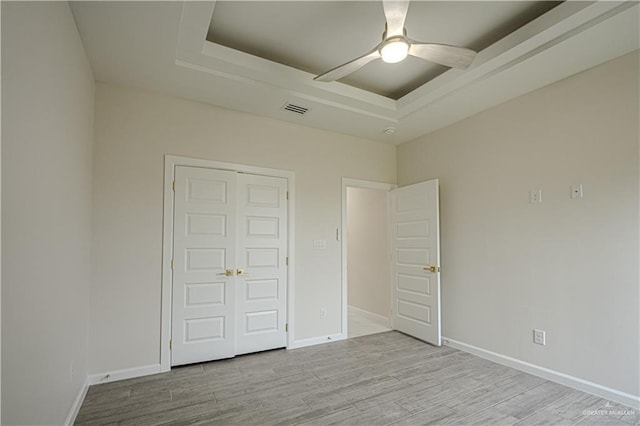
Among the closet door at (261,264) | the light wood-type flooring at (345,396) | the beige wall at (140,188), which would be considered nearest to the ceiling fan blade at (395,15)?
the beige wall at (140,188)

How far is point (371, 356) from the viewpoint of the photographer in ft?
12.0

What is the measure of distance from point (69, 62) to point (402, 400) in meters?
3.56

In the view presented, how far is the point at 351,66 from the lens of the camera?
2.44 meters

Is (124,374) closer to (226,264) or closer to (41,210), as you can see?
(226,264)

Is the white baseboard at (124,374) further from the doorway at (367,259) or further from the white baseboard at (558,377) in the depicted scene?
the white baseboard at (558,377)

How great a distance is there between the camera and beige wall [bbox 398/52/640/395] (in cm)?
261

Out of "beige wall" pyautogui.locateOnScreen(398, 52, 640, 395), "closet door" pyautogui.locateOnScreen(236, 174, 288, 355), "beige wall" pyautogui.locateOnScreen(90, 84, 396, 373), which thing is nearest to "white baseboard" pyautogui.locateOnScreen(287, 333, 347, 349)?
"beige wall" pyautogui.locateOnScreen(90, 84, 396, 373)

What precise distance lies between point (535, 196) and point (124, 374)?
4.42m

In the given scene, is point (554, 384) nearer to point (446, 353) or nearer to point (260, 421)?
point (446, 353)

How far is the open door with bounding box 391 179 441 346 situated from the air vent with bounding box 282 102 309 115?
1.85 meters

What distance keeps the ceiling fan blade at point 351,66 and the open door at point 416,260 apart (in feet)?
7.00

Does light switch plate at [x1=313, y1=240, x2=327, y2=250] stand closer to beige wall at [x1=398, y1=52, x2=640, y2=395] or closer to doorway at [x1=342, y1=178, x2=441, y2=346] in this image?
doorway at [x1=342, y1=178, x2=441, y2=346]

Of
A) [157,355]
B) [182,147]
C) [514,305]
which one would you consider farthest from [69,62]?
[514,305]

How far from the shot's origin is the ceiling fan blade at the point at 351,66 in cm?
234
